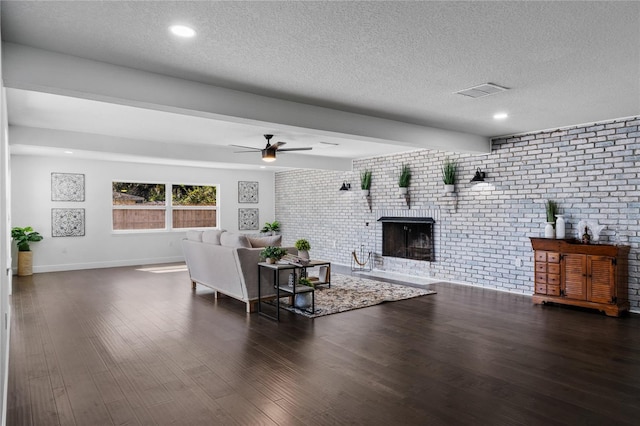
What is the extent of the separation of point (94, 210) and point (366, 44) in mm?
8242

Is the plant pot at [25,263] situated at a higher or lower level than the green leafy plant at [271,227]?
lower

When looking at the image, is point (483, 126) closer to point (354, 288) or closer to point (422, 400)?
point (354, 288)

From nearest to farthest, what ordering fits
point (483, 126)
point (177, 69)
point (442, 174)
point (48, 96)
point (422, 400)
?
1. point (422, 400)
2. point (177, 69)
3. point (48, 96)
4. point (483, 126)
5. point (442, 174)

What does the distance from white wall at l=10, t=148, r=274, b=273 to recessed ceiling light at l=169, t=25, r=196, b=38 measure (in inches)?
293

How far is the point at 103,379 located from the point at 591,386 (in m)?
3.62

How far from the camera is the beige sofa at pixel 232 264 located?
525 centimetres

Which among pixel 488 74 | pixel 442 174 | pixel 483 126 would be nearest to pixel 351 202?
pixel 442 174

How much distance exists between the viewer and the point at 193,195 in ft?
34.8

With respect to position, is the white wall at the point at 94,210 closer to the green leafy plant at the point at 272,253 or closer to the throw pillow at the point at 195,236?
the throw pillow at the point at 195,236

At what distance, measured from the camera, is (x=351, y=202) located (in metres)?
9.43

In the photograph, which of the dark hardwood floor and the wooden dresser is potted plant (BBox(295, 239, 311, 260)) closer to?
the dark hardwood floor

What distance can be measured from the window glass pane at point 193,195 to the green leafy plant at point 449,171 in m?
6.27

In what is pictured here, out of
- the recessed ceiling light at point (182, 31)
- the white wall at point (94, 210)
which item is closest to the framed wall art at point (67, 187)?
the white wall at point (94, 210)

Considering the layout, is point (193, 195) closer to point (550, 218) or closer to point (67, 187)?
point (67, 187)
